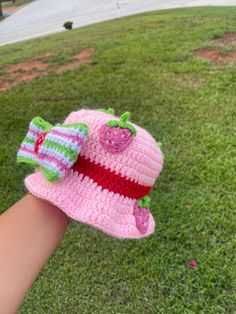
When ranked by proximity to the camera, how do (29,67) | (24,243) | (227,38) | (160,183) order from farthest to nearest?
(29,67), (227,38), (160,183), (24,243)

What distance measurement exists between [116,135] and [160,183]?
2.22 metres

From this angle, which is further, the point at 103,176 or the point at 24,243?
the point at 103,176

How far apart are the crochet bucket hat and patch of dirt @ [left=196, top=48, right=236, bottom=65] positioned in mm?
4115

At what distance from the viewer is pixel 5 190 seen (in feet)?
12.0

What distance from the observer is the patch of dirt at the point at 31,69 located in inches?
225

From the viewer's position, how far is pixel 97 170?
1.30m

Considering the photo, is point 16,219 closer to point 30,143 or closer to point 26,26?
point 30,143

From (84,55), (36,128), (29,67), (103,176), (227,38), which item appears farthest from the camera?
(84,55)

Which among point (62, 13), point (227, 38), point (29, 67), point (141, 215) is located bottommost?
point (62, 13)

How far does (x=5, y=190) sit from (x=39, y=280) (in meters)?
0.96

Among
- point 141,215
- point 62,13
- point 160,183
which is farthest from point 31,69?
point 62,13

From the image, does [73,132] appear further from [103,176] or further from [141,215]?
[141,215]

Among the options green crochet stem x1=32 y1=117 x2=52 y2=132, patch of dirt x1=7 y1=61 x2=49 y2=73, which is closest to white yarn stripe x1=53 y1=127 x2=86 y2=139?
green crochet stem x1=32 y1=117 x2=52 y2=132

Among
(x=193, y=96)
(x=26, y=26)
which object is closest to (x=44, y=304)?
(x=193, y=96)
